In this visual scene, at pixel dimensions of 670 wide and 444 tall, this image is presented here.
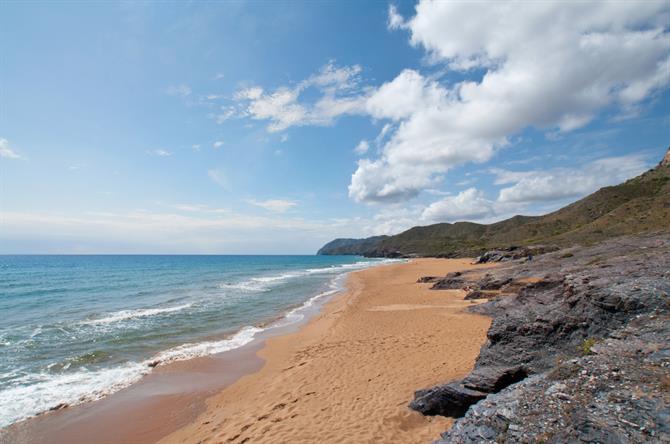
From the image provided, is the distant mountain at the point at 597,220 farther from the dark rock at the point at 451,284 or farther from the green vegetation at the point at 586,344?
the green vegetation at the point at 586,344

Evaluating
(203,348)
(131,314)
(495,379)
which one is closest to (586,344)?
(495,379)

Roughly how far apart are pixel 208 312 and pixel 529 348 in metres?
22.0

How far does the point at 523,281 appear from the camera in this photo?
75.4ft

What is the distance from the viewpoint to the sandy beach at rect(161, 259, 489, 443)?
7.02 metres

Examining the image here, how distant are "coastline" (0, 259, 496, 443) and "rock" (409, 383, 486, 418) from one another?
23cm

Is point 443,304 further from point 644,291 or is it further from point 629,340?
point 629,340

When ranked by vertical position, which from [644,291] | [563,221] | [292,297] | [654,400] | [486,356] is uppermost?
[563,221]

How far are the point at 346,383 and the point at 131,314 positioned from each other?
829 inches

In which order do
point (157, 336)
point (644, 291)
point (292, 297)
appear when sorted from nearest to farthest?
point (644, 291)
point (157, 336)
point (292, 297)

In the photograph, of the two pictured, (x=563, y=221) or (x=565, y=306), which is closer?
(x=565, y=306)

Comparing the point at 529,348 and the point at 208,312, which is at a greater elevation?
the point at 529,348

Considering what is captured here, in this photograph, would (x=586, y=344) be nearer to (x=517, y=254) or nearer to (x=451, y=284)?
(x=451, y=284)

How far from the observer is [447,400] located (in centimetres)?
689

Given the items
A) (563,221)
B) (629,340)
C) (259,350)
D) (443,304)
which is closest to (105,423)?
(259,350)
